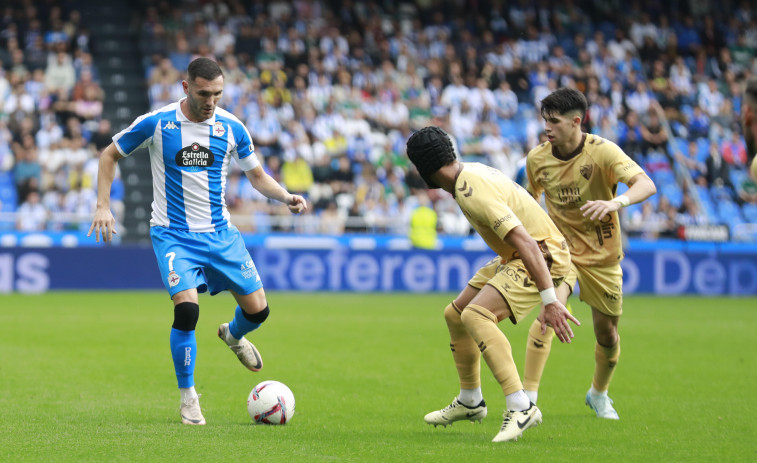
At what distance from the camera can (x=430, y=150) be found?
5.95 metres

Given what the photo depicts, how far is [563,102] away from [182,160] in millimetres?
2766

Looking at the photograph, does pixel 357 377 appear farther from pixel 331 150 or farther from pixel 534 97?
pixel 534 97

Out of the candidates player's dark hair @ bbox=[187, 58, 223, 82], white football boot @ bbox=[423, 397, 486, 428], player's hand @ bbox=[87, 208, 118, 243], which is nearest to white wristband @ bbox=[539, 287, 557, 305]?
white football boot @ bbox=[423, 397, 486, 428]

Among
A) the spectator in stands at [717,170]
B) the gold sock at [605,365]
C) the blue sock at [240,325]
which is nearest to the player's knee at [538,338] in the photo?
the gold sock at [605,365]

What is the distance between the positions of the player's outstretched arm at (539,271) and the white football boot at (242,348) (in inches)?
105

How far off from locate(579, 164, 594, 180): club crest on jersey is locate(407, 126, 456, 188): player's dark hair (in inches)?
64.2

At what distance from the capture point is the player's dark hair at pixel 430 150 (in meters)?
5.95

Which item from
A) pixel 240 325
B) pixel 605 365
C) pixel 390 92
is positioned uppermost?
pixel 390 92

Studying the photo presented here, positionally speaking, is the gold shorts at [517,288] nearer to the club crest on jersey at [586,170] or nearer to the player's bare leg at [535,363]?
the player's bare leg at [535,363]

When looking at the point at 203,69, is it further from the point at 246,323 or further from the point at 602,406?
the point at 602,406

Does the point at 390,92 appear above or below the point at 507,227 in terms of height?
above

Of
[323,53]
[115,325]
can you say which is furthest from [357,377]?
[323,53]

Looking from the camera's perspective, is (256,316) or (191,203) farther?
(256,316)

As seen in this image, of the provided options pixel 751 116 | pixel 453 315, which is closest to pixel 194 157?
pixel 453 315
